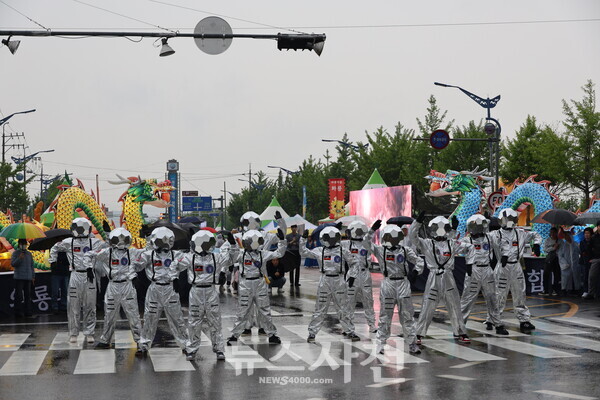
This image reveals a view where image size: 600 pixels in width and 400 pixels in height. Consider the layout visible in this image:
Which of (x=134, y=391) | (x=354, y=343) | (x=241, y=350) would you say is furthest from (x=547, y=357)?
(x=134, y=391)

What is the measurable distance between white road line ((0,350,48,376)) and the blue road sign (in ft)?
293

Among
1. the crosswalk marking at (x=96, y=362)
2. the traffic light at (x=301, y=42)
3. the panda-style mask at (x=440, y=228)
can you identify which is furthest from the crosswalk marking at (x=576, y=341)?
the crosswalk marking at (x=96, y=362)

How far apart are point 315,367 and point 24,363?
3.88 meters

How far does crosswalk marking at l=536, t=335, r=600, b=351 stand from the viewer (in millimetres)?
12086

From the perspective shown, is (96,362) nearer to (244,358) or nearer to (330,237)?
(244,358)

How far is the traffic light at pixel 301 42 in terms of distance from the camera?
13.3 metres


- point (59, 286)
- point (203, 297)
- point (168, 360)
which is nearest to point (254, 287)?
point (203, 297)

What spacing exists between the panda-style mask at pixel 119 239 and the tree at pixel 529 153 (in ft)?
102

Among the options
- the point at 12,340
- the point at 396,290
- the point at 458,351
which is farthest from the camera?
the point at 12,340

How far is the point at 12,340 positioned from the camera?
1349 centimetres

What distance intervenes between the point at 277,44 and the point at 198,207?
3492 inches

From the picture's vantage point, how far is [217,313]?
454 inches

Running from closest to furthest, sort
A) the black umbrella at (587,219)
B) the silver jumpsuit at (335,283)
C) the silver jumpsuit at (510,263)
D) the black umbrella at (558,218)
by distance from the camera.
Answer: the silver jumpsuit at (335,283)
the silver jumpsuit at (510,263)
the black umbrella at (558,218)
the black umbrella at (587,219)

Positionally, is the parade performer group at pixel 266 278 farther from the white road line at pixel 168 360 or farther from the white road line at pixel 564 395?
the white road line at pixel 564 395
